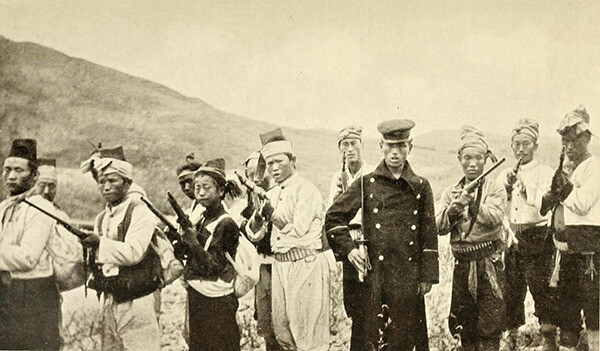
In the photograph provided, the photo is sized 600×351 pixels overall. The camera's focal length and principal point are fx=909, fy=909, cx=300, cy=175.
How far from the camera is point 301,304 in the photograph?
6.46m

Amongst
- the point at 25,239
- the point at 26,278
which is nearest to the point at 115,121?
the point at 25,239

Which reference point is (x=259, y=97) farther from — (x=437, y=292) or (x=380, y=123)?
(x=437, y=292)

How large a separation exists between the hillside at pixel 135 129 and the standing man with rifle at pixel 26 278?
273 millimetres

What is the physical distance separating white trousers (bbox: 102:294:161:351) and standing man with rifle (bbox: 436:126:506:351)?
2137 millimetres

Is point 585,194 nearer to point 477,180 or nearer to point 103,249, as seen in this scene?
point 477,180

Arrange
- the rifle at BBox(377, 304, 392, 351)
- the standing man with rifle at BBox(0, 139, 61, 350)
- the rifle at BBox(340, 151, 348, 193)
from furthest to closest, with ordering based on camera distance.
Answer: the rifle at BBox(340, 151, 348, 193)
the standing man with rifle at BBox(0, 139, 61, 350)
the rifle at BBox(377, 304, 392, 351)

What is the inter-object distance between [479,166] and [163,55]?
248 cm

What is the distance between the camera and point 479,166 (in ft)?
21.9

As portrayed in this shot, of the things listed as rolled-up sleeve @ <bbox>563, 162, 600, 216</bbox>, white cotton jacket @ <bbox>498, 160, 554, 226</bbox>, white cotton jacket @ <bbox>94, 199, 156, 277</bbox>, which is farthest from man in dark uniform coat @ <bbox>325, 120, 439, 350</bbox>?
white cotton jacket @ <bbox>94, 199, 156, 277</bbox>

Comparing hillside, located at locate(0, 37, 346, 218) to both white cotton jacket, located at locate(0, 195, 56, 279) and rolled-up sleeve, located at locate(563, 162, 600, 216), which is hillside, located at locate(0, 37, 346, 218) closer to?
white cotton jacket, located at locate(0, 195, 56, 279)

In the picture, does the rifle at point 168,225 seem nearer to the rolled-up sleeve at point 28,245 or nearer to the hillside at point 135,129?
the hillside at point 135,129

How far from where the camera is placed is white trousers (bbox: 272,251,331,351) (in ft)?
21.2

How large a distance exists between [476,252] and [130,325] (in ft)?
8.31

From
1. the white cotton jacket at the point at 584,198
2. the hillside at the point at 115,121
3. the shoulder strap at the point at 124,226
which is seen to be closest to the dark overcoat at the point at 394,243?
the hillside at the point at 115,121
